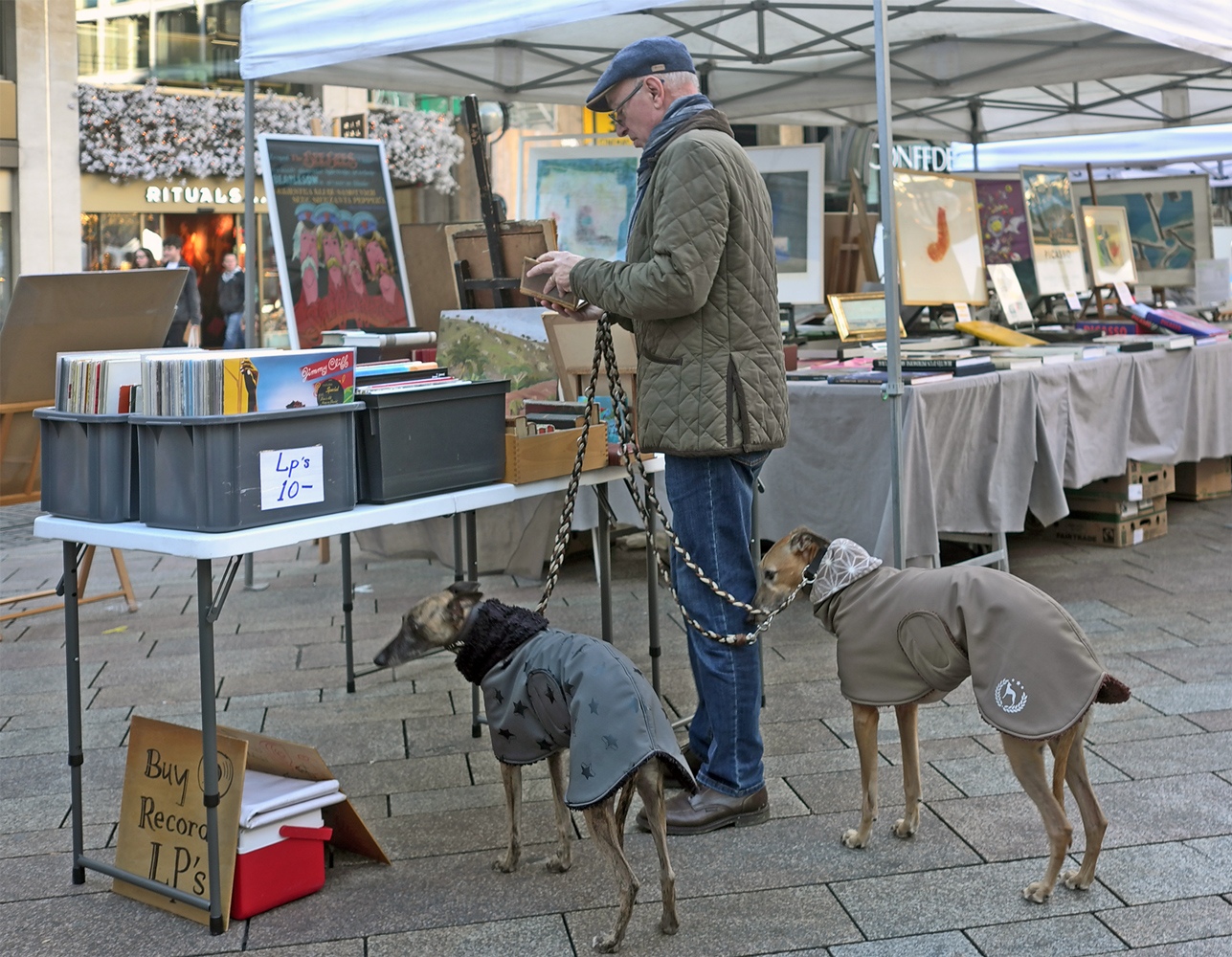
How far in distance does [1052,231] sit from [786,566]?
5567 millimetres

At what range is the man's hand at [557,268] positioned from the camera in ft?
9.82

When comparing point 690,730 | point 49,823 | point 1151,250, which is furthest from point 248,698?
point 1151,250

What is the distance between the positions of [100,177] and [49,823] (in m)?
11.3

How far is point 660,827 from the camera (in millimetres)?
2584

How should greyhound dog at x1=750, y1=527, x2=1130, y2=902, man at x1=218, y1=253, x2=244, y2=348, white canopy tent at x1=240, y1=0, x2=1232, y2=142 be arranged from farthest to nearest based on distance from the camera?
man at x1=218, y1=253, x2=244, y2=348 → white canopy tent at x1=240, y1=0, x2=1232, y2=142 → greyhound dog at x1=750, y1=527, x2=1130, y2=902

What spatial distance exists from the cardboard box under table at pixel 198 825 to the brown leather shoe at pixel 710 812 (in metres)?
0.72

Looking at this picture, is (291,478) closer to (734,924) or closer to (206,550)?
(206,550)

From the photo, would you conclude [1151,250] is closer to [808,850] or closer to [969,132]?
[969,132]

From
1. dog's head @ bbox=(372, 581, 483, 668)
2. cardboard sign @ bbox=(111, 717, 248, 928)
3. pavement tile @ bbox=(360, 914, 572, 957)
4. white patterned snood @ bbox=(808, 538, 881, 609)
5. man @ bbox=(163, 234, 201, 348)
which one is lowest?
pavement tile @ bbox=(360, 914, 572, 957)

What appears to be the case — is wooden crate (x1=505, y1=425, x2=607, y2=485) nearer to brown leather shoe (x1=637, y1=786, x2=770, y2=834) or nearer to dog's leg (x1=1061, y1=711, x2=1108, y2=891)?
brown leather shoe (x1=637, y1=786, x2=770, y2=834)

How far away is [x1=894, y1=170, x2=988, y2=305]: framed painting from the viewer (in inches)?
247

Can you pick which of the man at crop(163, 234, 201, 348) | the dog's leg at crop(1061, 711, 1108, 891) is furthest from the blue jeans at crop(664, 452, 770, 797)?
the man at crop(163, 234, 201, 348)

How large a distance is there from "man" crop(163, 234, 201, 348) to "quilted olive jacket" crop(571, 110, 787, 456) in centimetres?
283

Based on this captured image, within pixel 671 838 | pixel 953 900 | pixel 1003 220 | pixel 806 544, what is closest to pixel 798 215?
pixel 1003 220
